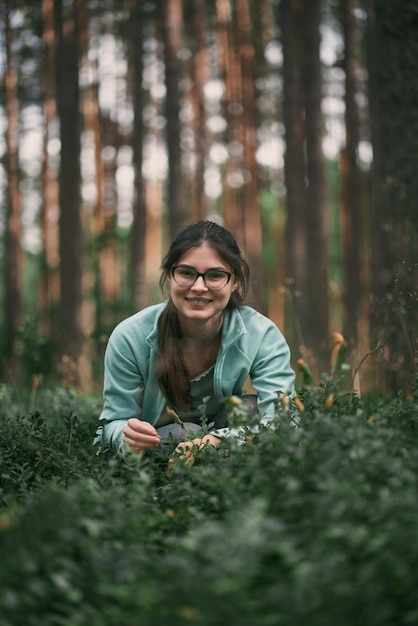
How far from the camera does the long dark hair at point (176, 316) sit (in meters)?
3.44

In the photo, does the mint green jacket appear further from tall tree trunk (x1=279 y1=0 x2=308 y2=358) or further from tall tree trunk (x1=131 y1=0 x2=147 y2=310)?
tall tree trunk (x1=131 y1=0 x2=147 y2=310)

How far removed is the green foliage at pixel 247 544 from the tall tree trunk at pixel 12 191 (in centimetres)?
1346

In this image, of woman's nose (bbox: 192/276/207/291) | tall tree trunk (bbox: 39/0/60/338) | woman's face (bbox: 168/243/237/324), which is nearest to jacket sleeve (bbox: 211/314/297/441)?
woman's face (bbox: 168/243/237/324)

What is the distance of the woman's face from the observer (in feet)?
11.0

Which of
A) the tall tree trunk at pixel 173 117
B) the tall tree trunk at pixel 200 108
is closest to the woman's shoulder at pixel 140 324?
the tall tree trunk at pixel 173 117

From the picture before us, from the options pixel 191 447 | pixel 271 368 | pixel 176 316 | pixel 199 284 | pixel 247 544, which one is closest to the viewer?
pixel 247 544

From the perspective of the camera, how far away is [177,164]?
10.4 meters

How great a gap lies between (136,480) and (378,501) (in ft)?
2.70

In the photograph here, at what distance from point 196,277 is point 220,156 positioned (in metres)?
17.1

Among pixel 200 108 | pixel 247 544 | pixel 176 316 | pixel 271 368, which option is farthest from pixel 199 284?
pixel 200 108

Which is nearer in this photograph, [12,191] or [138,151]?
[138,151]

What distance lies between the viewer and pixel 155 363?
3.53 meters

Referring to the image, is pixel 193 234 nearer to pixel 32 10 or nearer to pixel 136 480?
pixel 136 480

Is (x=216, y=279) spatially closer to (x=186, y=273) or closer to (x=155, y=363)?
(x=186, y=273)
